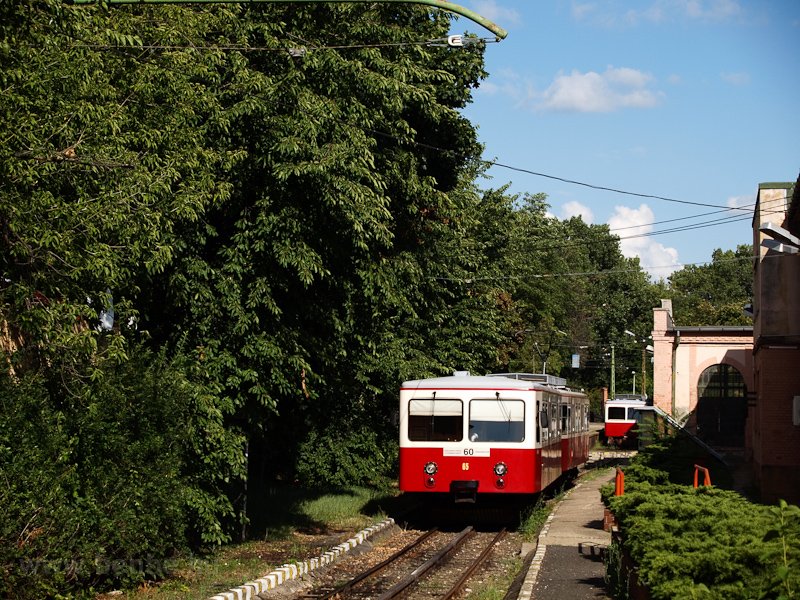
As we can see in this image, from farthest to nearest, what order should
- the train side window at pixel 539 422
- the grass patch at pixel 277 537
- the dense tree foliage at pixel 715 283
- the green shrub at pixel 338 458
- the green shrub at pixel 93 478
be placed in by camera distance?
the dense tree foliage at pixel 715 283 → the green shrub at pixel 338 458 → the train side window at pixel 539 422 → the grass patch at pixel 277 537 → the green shrub at pixel 93 478

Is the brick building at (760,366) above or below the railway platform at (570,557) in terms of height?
above

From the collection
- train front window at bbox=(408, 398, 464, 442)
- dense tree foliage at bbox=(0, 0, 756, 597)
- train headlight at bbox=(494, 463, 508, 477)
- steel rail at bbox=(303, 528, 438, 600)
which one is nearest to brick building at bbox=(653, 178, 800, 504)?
train headlight at bbox=(494, 463, 508, 477)

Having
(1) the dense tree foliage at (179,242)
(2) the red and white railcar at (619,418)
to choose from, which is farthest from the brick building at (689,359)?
(1) the dense tree foliage at (179,242)

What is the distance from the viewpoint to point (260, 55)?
15.8m

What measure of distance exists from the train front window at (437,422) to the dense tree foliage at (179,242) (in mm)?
2177

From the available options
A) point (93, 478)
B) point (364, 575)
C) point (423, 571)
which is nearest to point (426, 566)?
point (423, 571)

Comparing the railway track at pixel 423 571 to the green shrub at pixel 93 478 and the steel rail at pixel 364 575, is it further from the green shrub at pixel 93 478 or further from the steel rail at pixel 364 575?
the green shrub at pixel 93 478

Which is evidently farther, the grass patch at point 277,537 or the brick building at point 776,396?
the brick building at point 776,396

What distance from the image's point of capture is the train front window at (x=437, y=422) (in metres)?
20.3

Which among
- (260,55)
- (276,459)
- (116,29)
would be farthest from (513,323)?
(116,29)

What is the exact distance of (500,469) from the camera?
1980cm

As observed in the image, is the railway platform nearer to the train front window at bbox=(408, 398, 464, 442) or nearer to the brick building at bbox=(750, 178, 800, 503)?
the train front window at bbox=(408, 398, 464, 442)

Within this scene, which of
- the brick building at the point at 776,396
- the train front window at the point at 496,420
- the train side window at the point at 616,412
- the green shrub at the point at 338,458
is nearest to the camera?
the train front window at the point at 496,420

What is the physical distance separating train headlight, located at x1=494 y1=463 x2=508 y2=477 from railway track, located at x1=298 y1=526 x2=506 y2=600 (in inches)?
47.2
